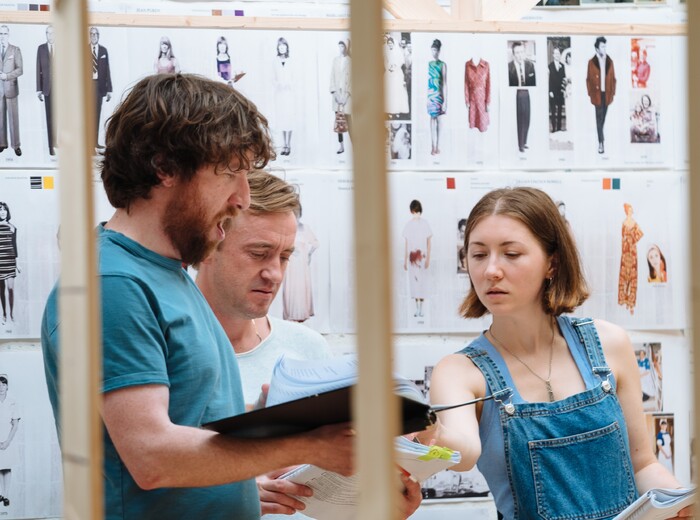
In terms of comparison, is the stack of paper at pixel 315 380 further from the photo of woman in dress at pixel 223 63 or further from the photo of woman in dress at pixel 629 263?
the photo of woman in dress at pixel 629 263

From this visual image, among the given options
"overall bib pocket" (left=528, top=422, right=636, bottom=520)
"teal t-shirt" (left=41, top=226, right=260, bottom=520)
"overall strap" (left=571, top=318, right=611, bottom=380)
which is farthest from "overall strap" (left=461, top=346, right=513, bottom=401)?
"teal t-shirt" (left=41, top=226, right=260, bottom=520)

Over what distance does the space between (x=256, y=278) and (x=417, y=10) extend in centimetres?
115

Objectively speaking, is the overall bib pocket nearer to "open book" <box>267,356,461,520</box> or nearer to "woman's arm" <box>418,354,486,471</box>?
"woman's arm" <box>418,354,486,471</box>

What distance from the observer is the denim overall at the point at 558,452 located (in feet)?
7.16

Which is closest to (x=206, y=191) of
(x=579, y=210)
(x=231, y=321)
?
(x=231, y=321)

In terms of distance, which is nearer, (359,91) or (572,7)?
(359,91)

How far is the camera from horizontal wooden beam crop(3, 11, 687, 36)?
10.0 ft

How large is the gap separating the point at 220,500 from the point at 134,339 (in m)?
0.34

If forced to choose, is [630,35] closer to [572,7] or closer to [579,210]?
[572,7]

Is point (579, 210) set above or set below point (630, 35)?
below

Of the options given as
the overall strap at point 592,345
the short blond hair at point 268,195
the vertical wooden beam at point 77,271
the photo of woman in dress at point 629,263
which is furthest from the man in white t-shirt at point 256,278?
the vertical wooden beam at point 77,271

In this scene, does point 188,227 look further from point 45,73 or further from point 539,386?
point 45,73

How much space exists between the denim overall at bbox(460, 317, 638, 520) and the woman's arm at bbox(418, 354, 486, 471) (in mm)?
32

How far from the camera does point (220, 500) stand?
1690mm
